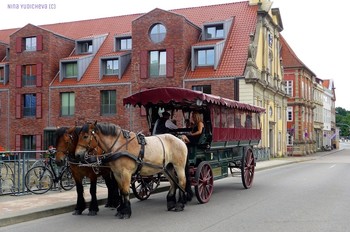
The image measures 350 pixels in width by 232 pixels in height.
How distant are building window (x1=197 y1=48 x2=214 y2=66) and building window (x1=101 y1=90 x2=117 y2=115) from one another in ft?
26.0

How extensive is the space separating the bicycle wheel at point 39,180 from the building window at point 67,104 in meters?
28.7

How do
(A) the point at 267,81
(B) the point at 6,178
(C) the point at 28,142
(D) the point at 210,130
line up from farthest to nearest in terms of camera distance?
(C) the point at 28,142, (A) the point at 267,81, (B) the point at 6,178, (D) the point at 210,130

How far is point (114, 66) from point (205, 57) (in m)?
8.36

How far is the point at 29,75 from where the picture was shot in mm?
42406

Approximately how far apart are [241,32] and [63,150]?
3132 cm

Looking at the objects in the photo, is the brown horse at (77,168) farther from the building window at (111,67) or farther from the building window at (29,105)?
the building window at (29,105)

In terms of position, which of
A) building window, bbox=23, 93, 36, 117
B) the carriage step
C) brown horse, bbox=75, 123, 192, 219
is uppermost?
building window, bbox=23, 93, 36, 117

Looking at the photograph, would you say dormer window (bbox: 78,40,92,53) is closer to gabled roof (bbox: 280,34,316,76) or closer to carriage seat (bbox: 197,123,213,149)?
gabled roof (bbox: 280,34,316,76)

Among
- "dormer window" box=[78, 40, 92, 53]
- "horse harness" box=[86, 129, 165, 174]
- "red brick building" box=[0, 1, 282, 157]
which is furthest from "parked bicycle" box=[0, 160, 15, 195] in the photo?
"dormer window" box=[78, 40, 92, 53]

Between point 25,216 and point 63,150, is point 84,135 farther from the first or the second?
point 25,216

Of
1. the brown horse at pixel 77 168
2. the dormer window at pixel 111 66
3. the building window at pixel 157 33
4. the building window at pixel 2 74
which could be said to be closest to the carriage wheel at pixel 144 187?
the brown horse at pixel 77 168

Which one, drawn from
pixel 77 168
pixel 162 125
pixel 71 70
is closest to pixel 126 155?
pixel 77 168

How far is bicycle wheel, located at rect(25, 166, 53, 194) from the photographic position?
40.3 ft

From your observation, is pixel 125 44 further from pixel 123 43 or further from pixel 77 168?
pixel 77 168
